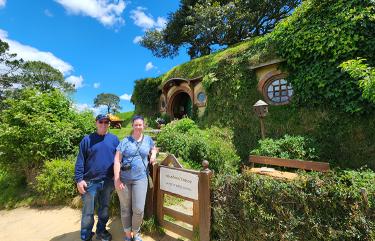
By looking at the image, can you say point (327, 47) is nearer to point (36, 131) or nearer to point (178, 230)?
point (178, 230)

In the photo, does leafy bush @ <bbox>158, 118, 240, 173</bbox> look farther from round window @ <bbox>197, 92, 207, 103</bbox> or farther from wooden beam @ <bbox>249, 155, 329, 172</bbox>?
round window @ <bbox>197, 92, 207, 103</bbox>

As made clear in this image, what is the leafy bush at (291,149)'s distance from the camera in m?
7.79

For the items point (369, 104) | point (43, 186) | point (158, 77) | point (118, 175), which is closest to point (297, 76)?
point (369, 104)

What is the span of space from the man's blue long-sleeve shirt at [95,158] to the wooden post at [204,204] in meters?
1.53

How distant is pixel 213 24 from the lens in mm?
19031

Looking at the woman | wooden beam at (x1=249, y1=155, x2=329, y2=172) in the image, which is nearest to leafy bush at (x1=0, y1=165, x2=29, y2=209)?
the woman

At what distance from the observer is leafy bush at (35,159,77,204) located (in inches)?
249

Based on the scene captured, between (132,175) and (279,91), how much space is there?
7861 millimetres

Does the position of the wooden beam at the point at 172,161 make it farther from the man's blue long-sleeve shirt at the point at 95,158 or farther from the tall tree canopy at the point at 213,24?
the tall tree canopy at the point at 213,24

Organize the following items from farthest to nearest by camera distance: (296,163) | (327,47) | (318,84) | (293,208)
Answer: (318,84) < (327,47) < (296,163) < (293,208)

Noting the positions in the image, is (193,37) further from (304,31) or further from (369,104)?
(369,104)

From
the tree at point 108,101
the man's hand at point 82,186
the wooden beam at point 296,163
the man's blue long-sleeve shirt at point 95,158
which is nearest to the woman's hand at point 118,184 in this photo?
the man's blue long-sleeve shirt at point 95,158

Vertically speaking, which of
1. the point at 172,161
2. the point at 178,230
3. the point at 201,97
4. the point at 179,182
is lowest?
the point at 178,230

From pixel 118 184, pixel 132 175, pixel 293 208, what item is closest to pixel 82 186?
pixel 118 184
